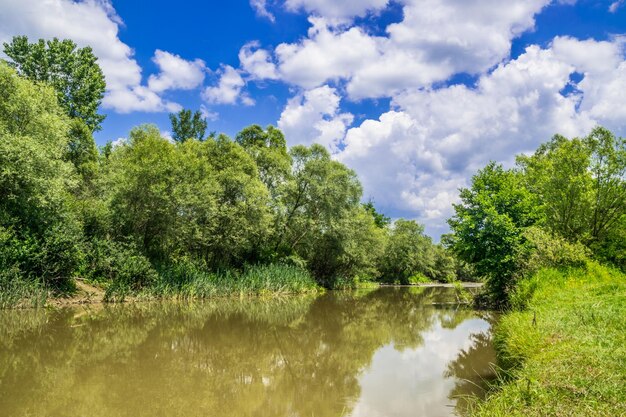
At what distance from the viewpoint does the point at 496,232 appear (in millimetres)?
20609

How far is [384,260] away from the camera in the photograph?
61281 millimetres

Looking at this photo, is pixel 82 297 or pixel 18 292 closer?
pixel 18 292

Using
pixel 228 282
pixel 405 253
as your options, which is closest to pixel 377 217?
pixel 405 253

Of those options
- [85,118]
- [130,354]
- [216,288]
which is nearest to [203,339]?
[130,354]

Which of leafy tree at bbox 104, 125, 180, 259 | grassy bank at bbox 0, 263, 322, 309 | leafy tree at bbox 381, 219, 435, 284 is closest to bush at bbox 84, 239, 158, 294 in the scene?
grassy bank at bbox 0, 263, 322, 309

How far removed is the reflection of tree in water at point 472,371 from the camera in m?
7.99

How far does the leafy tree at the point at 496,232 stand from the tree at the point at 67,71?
109ft

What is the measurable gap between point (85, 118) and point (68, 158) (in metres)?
6.24

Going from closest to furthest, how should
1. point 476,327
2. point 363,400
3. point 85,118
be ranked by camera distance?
point 363,400, point 476,327, point 85,118

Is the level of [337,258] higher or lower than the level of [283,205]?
lower

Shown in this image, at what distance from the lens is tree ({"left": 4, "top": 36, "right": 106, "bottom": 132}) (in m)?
36.2

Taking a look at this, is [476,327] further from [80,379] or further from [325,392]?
[80,379]

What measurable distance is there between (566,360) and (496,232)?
617 inches

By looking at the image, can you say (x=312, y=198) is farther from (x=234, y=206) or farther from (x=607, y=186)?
(x=607, y=186)
